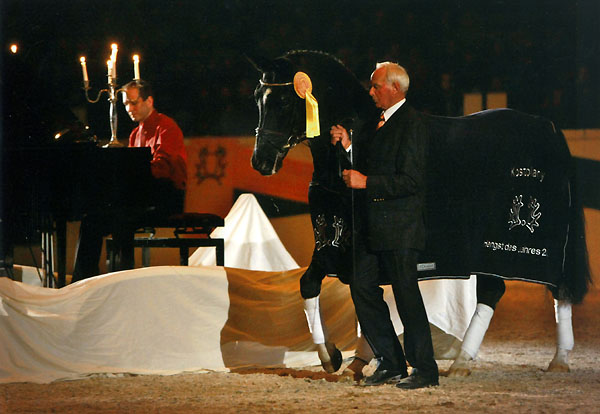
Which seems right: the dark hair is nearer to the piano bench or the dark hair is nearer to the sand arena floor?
the piano bench

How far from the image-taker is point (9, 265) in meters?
5.62

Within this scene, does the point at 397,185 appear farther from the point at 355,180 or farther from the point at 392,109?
the point at 392,109

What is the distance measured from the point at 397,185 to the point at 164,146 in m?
2.42

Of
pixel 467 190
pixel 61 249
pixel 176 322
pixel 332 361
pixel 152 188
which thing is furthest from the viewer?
pixel 152 188

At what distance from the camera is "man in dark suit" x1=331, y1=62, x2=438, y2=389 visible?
13.5 feet

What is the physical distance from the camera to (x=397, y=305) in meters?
4.21

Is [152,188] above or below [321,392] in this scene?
above

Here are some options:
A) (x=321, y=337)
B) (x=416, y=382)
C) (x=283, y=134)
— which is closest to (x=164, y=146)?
(x=283, y=134)

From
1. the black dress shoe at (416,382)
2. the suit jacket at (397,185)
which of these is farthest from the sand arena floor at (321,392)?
the suit jacket at (397,185)

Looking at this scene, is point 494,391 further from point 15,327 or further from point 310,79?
point 15,327

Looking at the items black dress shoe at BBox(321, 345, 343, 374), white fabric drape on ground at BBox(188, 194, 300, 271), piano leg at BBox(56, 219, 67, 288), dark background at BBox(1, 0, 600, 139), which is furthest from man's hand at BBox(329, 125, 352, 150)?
dark background at BBox(1, 0, 600, 139)

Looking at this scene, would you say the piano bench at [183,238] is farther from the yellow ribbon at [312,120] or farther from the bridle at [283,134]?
the yellow ribbon at [312,120]

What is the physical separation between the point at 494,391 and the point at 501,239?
811 mm

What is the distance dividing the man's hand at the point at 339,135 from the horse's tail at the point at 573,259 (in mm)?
1236
